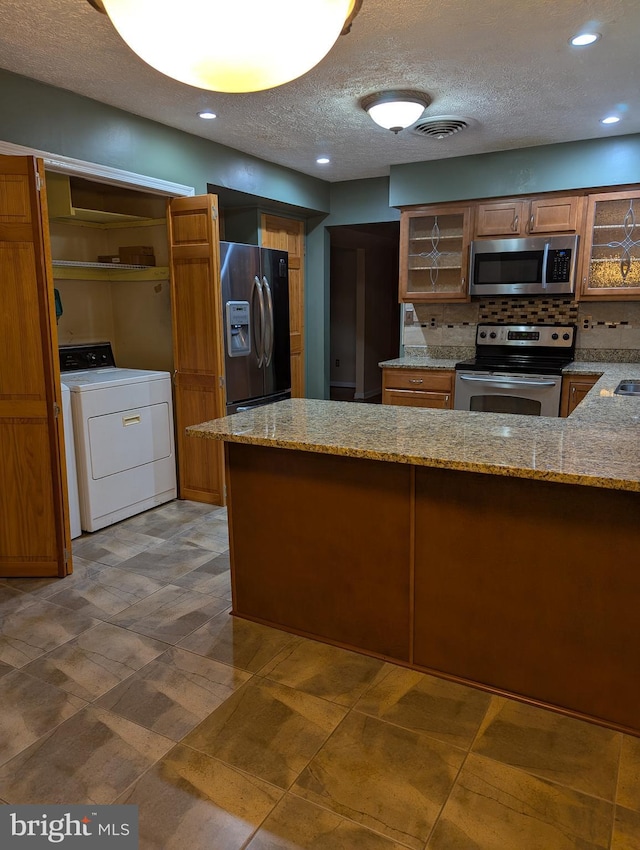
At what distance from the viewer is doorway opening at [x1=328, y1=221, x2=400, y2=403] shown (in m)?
8.19

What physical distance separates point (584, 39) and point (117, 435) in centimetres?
322

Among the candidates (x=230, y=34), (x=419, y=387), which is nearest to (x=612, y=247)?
(x=419, y=387)

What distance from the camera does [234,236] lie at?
535cm

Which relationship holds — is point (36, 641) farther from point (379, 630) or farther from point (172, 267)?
point (172, 267)

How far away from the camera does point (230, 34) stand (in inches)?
48.0

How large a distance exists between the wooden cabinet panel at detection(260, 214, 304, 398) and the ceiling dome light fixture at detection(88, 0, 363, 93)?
422cm

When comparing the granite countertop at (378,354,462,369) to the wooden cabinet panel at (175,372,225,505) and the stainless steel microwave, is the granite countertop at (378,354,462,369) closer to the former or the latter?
the stainless steel microwave

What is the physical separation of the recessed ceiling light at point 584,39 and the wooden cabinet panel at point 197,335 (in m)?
2.18

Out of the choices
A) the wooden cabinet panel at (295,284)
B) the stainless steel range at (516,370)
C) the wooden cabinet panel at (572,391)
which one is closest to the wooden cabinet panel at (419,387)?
the stainless steel range at (516,370)

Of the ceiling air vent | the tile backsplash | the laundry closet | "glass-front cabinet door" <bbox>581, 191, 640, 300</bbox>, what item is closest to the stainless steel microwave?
"glass-front cabinet door" <bbox>581, 191, 640, 300</bbox>

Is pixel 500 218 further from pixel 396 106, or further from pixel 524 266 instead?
pixel 396 106

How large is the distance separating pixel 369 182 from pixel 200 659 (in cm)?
459

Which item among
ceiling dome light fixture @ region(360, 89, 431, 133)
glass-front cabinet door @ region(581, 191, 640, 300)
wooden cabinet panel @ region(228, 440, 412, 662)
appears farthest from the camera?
glass-front cabinet door @ region(581, 191, 640, 300)

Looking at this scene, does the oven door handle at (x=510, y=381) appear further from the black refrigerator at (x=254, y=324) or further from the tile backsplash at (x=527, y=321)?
the black refrigerator at (x=254, y=324)
